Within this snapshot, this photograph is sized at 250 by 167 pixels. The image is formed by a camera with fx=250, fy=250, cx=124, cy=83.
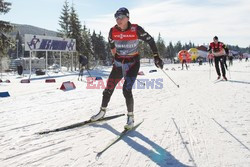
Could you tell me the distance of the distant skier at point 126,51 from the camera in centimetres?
450

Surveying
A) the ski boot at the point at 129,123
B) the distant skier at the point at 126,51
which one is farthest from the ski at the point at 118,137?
the distant skier at the point at 126,51

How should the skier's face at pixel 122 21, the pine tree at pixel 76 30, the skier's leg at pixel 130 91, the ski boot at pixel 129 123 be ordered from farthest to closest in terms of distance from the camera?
the pine tree at pixel 76 30 → the skier's face at pixel 122 21 → the skier's leg at pixel 130 91 → the ski boot at pixel 129 123

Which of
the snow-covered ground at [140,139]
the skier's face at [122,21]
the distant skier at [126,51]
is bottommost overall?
the snow-covered ground at [140,139]

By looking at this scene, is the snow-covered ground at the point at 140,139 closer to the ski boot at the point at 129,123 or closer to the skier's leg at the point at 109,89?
the ski boot at the point at 129,123

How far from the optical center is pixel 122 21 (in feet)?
14.7

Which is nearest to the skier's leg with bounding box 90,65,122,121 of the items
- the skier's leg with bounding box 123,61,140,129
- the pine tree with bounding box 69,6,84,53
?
the skier's leg with bounding box 123,61,140,129

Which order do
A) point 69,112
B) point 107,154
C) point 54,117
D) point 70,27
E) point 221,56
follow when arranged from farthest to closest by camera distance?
point 70,27
point 221,56
point 69,112
point 54,117
point 107,154

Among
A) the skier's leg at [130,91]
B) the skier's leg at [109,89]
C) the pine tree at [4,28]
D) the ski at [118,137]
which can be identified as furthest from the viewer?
the pine tree at [4,28]

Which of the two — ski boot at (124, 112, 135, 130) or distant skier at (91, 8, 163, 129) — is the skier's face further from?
ski boot at (124, 112, 135, 130)

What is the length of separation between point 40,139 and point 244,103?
184 inches

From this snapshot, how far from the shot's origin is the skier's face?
4.46 m

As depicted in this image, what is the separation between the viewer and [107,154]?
119 inches

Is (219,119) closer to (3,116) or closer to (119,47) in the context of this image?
(119,47)

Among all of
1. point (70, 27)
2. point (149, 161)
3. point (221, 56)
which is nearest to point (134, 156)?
point (149, 161)
